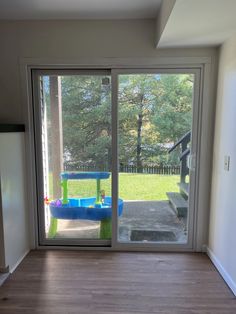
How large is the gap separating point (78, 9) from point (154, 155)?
160 cm

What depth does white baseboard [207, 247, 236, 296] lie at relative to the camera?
208cm

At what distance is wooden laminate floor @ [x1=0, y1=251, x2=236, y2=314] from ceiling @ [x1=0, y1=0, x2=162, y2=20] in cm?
243

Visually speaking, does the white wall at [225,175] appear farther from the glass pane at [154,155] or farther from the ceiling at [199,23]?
the glass pane at [154,155]

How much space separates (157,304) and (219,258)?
2.75 ft

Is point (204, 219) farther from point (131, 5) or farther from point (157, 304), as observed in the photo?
point (131, 5)

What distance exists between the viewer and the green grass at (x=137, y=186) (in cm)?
273

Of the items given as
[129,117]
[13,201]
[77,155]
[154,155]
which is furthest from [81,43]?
[13,201]

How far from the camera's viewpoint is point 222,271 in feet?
7.52

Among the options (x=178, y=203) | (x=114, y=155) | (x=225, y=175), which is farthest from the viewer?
(x=178, y=203)

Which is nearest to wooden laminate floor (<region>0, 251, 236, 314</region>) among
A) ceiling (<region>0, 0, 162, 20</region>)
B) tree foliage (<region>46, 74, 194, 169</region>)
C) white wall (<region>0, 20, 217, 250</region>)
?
tree foliage (<region>46, 74, 194, 169</region>)

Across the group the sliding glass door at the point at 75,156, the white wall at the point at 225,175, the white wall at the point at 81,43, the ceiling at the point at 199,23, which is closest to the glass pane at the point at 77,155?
the sliding glass door at the point at 75,156

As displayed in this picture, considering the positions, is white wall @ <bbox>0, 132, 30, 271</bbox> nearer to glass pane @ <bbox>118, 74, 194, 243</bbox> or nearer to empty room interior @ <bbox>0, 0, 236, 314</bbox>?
empty room interior @ <bbox>0, 0, 236, 314</bbox>

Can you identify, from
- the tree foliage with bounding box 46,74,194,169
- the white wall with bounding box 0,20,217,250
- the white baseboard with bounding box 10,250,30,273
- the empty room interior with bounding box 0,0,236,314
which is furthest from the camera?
the tree foliage with bounding box 46,74,194,169

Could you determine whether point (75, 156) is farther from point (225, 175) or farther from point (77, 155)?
point (225, 175)
